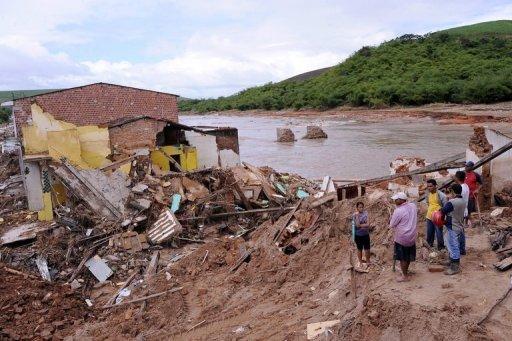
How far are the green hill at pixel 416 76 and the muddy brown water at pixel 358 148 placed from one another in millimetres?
9090

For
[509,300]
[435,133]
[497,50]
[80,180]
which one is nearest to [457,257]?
[509,300]

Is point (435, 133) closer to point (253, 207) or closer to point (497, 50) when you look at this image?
point (253, 207)

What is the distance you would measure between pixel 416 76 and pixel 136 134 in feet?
165

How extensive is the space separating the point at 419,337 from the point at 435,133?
3298 cm

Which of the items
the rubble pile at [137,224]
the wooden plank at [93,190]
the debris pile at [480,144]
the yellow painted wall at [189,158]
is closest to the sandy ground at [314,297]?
the rubble pile at [137,224]

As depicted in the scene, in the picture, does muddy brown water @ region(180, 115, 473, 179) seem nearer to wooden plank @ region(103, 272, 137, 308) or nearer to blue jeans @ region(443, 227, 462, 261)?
wooden plank @ region(103, 272, 137, 308)

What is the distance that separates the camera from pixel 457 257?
6.41m

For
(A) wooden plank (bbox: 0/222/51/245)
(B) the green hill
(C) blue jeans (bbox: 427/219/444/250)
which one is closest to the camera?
(C) blue jeans (bbox: 427/219/444/250)

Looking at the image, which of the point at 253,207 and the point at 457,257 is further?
the point at 253,207

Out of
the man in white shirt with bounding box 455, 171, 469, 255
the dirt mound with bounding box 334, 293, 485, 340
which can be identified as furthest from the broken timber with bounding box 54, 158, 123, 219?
the man in white shirt with bounding box 455, 171, 469, 255

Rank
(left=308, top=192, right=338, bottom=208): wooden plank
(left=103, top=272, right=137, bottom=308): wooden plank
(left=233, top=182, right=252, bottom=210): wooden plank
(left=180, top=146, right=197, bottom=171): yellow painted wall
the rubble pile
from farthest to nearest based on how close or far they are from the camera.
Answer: (left=180, top=146, right=197, bottom=171): yellow painted wall, (left=233, top=182, right=252, bottom=210): wooden plank, (left=308, top=192, right=338, bottom=208): wooden plank, the rubble pile, (left=103, top=272, right=137, bottom=308): wooden plank

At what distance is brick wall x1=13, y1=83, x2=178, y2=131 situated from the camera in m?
18.8

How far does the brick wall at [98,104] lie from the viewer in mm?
18766

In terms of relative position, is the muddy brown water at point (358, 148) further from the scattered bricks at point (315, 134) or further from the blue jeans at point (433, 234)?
the blue jeans at point (433, 234)
